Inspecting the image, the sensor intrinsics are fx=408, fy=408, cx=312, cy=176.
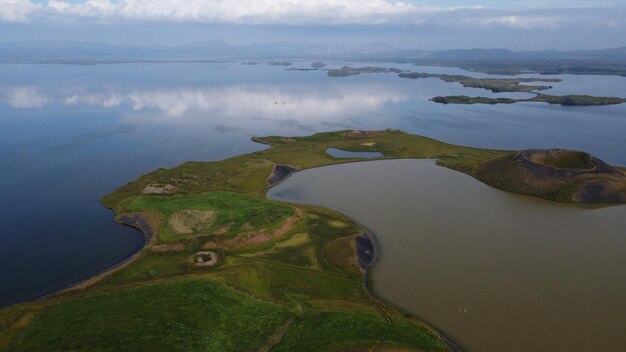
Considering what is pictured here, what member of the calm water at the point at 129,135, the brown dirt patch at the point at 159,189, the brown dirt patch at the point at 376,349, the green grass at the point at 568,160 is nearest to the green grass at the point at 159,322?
the brown dirt patch at the point at 376,349

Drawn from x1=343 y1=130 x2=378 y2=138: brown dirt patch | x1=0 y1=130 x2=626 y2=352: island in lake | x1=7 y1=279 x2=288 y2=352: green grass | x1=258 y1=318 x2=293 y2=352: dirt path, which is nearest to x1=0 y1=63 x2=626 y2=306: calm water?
x1=0 y1=130 x2=626 y2=352: island in lake

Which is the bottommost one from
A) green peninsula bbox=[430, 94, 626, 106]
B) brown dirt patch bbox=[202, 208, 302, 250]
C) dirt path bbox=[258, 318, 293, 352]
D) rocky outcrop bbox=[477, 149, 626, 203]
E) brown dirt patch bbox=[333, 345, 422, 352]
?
dirt path bbox=[258, 318, 293, 352]

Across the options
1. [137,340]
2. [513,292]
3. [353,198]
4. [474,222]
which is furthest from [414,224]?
[137,340]

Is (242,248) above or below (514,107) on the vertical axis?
below

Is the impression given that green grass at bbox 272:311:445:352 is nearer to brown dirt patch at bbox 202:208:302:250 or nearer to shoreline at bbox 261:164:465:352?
shoreline at bbox 261:164:465:352

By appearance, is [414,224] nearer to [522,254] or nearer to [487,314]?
[522,254]

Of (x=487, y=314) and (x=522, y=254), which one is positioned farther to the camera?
(x=522, y=254)
